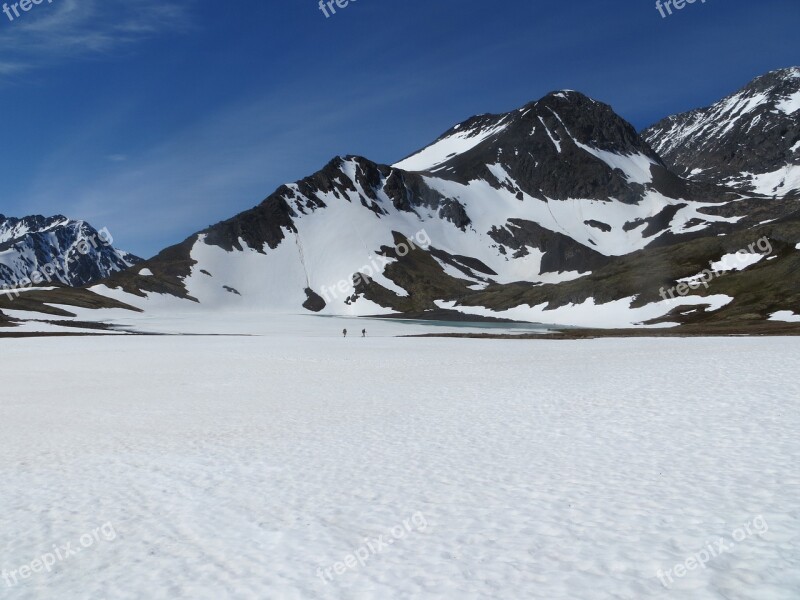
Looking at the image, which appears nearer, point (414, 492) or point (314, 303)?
point (414, 492)

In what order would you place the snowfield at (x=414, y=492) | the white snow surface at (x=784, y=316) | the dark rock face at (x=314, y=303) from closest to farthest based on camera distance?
the snowfield at (x=414, y=492), the white snow surface at (x=784, y=316), the dark rock face at (x=314, y=303)

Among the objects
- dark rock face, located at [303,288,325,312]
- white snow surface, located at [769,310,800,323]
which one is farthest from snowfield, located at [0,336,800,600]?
dark rock face, located at [303,288,325,312]

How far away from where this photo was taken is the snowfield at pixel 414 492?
27.4 feet

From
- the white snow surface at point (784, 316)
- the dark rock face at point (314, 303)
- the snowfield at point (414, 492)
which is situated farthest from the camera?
the dark rock face at point (314, 303)

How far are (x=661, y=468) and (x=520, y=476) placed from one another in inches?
130

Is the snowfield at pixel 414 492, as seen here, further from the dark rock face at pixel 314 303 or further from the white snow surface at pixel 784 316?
the dark rock face at pixel 314 303

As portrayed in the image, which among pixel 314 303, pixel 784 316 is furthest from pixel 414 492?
pixel 314 303

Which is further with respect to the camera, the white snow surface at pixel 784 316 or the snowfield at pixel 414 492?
the white snow surface at pixel 784 316

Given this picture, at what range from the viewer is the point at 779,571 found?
7840 millimetres

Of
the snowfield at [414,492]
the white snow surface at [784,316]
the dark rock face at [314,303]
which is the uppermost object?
the dark rock face at [314,303]

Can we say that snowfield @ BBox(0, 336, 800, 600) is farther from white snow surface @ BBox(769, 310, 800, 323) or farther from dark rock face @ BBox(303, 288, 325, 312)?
dark rock face @ BBox(303, 288, 325, 312)

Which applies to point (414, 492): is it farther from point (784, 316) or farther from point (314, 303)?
point (314, 303)

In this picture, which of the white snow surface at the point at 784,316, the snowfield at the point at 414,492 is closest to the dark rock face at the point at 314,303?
the white snow surface at the point at 784,316

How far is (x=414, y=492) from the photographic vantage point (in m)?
12.3
